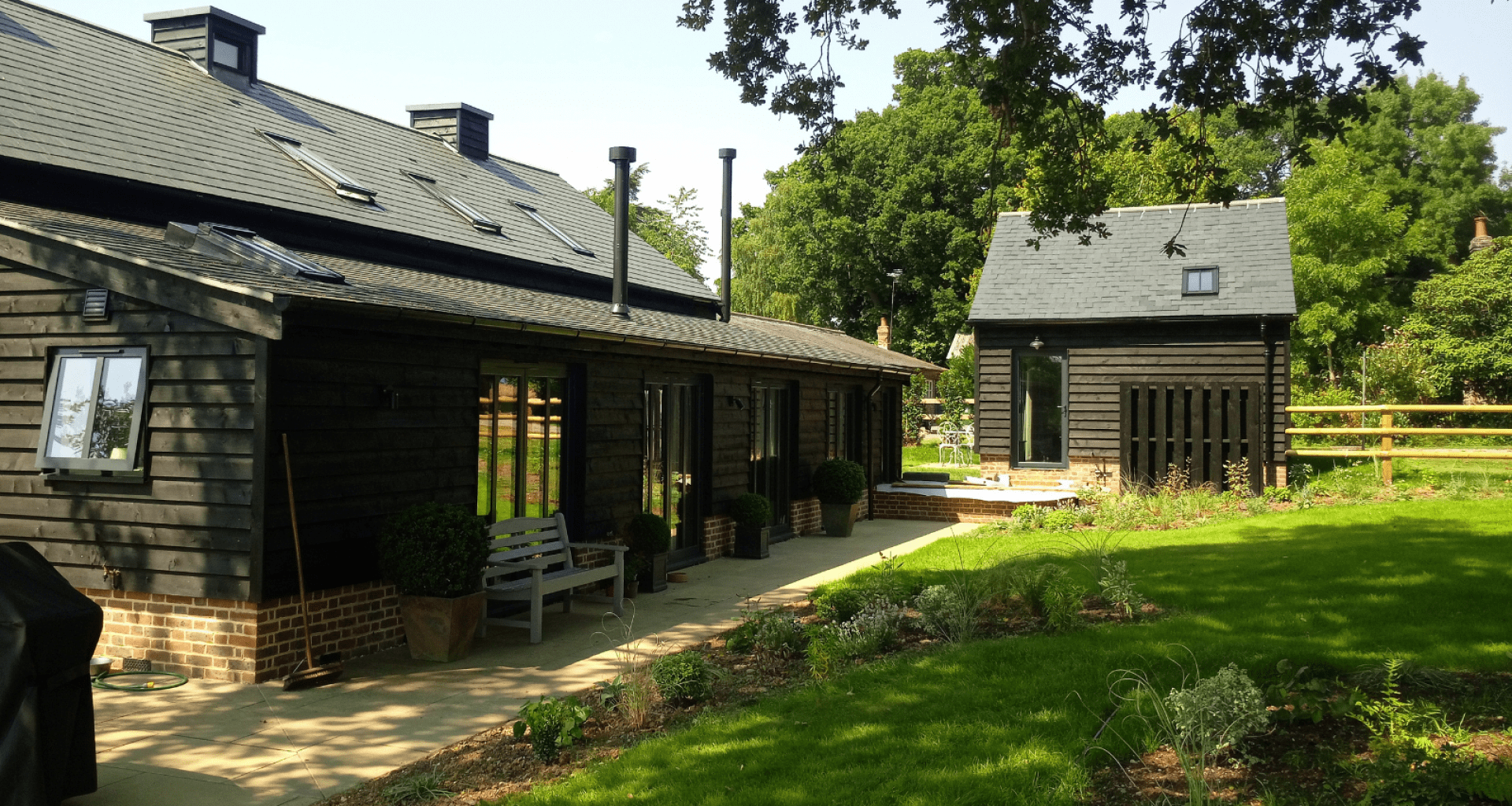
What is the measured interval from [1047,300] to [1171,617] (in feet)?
39.8

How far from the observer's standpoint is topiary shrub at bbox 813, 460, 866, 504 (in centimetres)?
1499

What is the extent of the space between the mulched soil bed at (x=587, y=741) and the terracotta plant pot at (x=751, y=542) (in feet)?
17.5

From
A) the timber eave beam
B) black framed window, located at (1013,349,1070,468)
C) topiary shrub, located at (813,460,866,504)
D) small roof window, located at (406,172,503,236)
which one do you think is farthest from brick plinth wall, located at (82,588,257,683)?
black framed window, located at (1013,349,1070,468)

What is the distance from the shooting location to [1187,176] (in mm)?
9023

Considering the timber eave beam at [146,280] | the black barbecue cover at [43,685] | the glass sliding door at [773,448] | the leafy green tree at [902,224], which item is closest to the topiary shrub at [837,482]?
the glass sliding door at [773,448]

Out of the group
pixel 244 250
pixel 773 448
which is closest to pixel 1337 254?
pixel 773 448

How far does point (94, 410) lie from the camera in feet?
24.0

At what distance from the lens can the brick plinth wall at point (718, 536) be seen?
12.5 metres

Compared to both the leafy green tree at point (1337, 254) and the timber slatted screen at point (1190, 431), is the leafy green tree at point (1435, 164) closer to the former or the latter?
the leafy green tree at point (1337, 254)

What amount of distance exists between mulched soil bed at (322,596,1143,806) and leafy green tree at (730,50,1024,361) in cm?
3162

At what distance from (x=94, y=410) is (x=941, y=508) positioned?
39.7ft

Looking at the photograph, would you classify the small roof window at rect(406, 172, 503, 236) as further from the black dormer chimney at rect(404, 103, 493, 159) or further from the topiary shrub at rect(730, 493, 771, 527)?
the topiary shrub at rect(730, 493, 771, 527)

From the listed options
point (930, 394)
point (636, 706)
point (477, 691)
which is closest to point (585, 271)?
point (477, 691)

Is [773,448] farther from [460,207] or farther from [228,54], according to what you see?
[228,54]
